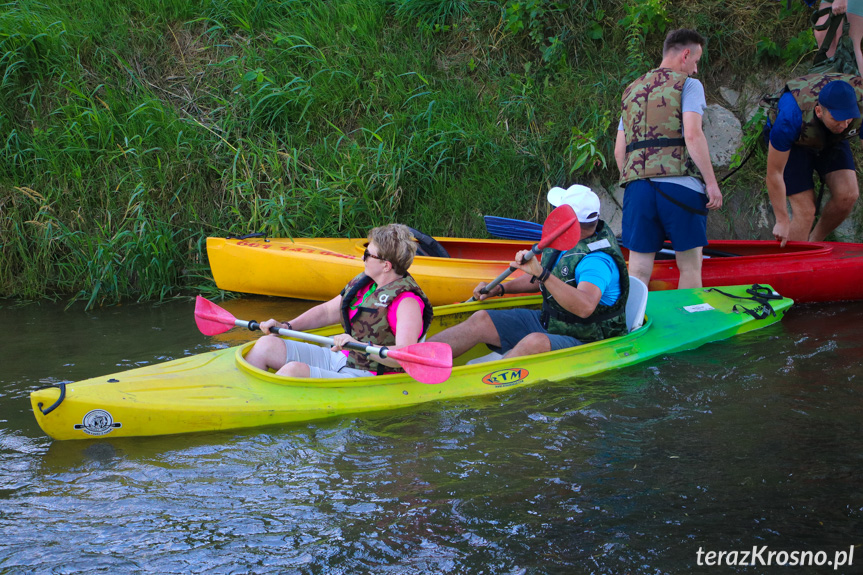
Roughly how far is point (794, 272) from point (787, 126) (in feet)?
3.63

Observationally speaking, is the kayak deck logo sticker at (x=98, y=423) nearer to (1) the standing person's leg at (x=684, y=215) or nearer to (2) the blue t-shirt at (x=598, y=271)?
(2) the blue t-shirt at (x=598, y=271)

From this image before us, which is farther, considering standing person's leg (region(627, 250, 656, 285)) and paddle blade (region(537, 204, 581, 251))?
standing person's leg (region(627, 250, 656, 285))

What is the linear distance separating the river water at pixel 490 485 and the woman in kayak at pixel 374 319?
0.98 ft

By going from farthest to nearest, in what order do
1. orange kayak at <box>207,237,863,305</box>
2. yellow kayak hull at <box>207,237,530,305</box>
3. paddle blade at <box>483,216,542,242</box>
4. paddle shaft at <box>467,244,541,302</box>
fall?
paddle blade at <box>483,216,542,242</box>
yellow kayak hull at <box>207,237,530,305</box>
orange kayak at <box>207,237,863,305</box>
paddle shaft at <box>467,244,541,302</box>

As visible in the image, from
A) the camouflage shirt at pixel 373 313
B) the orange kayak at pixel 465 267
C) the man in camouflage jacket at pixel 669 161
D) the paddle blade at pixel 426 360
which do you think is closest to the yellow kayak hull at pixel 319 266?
the orange kayak at pixel 465 267

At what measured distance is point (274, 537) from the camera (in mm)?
2650

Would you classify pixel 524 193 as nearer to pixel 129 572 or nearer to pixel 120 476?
pixel 120 476

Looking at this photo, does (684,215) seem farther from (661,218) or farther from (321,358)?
(321,358)

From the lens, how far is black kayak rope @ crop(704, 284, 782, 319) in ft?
15.8

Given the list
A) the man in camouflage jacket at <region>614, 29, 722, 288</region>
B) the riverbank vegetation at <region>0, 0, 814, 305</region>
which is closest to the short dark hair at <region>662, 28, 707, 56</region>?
the man in camouflage jacket at <region>614, 29, 722, 288</region>

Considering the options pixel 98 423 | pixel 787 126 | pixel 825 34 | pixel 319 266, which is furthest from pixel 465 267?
pixel 825 34

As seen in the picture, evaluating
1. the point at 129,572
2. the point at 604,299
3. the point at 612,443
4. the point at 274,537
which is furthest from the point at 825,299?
the point at 129,572

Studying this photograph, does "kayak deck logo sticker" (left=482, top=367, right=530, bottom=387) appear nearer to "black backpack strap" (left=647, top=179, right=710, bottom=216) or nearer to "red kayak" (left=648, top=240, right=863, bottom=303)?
"black backpack strap" (left=647, top=179, right=710, bottom=216)

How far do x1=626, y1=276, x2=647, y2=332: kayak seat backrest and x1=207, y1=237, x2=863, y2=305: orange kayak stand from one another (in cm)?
125
